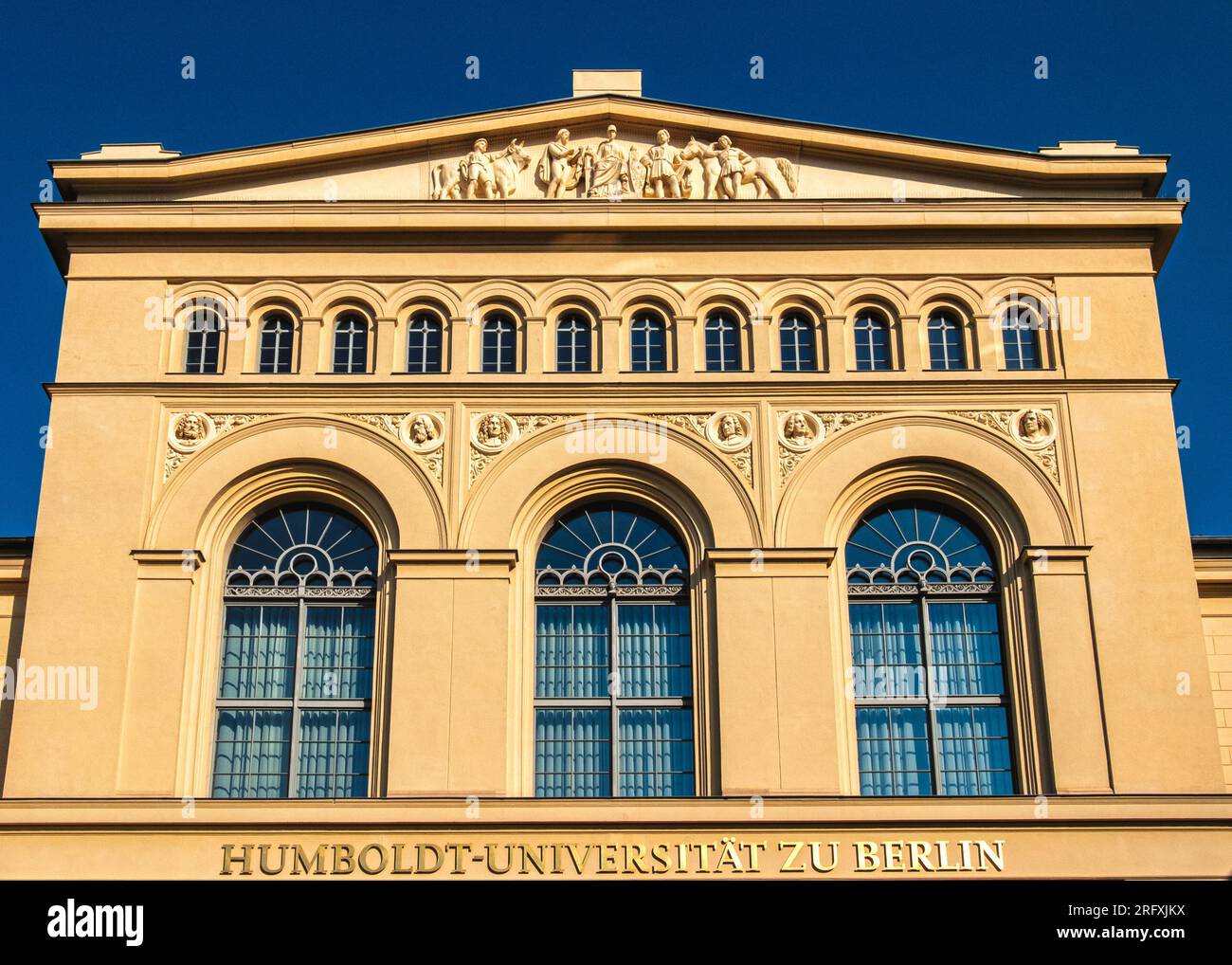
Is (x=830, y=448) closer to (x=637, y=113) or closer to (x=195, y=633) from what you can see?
(x=637, y=113)

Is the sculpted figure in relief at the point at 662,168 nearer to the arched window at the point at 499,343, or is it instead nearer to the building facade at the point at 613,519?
the building facade at the point at 613,519

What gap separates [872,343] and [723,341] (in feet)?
8.02

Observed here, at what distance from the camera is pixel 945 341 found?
29422 mm

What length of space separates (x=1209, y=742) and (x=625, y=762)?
8532mm

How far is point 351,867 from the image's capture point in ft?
82.0

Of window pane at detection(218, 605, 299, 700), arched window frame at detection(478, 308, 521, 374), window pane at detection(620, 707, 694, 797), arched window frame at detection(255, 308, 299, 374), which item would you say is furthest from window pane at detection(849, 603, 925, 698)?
arched window frame at detection(255, 308, 299, 374)

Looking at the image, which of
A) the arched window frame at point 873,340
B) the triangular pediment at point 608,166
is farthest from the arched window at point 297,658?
the arched window frame at point 873,340

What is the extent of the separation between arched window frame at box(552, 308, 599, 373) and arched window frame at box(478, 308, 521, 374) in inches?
26.0

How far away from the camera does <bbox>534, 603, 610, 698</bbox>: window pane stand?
2725cm

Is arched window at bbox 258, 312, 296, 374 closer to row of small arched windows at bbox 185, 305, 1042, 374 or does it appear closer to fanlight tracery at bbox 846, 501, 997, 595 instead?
row of small arched windows at bbox 185, 305, 1042, 374

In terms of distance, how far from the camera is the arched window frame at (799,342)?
29219mm
